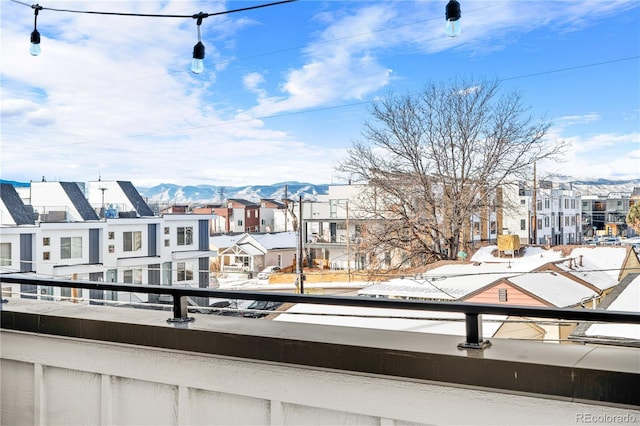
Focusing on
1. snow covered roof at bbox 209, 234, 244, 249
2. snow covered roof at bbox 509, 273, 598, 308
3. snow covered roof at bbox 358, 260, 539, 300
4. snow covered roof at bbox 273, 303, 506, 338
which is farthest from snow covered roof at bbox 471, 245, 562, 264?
snow covered roof at bbox 209, 234, 244, 249

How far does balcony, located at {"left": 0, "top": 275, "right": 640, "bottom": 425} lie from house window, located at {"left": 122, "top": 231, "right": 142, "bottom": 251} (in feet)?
9.89

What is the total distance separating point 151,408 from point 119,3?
2186mm

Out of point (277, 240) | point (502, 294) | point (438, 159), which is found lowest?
point (502, 294)

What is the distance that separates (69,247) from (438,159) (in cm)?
345

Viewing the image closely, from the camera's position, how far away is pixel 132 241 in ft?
13.5

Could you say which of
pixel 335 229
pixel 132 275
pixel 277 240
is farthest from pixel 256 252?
pixel 132 275

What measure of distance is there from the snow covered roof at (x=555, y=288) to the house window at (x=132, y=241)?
9.90 feet

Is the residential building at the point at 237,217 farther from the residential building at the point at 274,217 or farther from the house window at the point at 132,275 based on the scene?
the house window at the point at 132,275

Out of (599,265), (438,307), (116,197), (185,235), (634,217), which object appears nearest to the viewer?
(438,307)

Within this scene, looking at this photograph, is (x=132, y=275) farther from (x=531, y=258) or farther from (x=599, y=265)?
(x=599, y=265)

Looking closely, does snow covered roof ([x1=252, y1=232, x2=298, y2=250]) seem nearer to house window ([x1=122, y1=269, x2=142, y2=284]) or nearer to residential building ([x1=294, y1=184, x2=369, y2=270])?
residential building ([x1=294, y1=184, x2=369, y2=270])

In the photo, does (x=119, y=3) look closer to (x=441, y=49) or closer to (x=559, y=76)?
(x=441, y=49)

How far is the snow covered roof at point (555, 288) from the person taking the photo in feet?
5.40

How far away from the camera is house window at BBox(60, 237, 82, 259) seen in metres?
4.21
